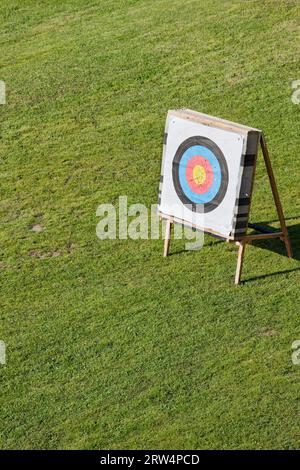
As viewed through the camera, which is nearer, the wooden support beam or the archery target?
the archery target

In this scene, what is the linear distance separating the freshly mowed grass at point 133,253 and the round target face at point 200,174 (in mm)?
825

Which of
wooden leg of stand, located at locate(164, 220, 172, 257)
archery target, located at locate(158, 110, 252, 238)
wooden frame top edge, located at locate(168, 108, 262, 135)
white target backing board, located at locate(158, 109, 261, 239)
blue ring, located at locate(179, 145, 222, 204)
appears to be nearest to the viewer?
wooden frame top edge, located at locate(168, 108, 262, 135)

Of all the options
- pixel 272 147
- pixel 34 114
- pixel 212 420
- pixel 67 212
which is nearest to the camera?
pixel 212 420

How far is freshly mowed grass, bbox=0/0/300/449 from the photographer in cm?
1220

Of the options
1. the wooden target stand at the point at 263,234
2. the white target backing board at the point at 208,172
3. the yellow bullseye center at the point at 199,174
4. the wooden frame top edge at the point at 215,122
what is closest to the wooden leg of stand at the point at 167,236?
the wooden target stand at the point at 263,234

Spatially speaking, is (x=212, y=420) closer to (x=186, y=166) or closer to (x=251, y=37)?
(x=186, y=166)

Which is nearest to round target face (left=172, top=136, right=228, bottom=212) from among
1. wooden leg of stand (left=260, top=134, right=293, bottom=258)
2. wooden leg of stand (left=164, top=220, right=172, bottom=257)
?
wooden leg of stand (left=164, top=220, right=172, bottom=257)

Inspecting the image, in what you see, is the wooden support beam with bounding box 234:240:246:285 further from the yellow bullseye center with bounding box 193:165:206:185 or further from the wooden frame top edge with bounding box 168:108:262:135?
the wooden frame top edge with bounding box 168:108:262:135

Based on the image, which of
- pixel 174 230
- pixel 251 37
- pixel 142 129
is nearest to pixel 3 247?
pixel 174 230

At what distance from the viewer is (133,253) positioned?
14812mm

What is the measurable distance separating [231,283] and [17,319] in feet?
9.01

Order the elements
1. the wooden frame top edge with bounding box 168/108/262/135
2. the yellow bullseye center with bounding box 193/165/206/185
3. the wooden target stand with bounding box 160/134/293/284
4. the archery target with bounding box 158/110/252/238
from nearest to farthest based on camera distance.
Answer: the wooden frame top edge with bounding box 168/108/262/135 < the archery target with bounding box 158/110/252/238 < the wooden target stand with bounding box 160/134/293/284 < the yellow bullseye center with bounding box 193/165/206/185

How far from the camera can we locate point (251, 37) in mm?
19656

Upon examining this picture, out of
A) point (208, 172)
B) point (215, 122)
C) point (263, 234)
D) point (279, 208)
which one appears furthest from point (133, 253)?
point (215, 122)
